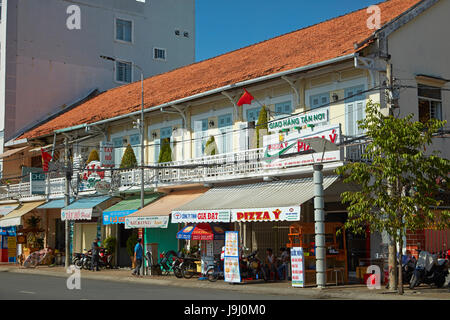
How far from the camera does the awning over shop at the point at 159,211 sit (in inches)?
973

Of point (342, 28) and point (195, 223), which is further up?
point (342, 28)

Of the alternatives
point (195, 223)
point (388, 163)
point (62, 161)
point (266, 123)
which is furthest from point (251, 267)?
point (62, 161)

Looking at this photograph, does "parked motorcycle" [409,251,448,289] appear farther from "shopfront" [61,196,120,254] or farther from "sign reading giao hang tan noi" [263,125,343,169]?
"shopfront" [61,196,120,254]

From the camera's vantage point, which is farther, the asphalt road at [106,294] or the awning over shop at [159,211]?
the awning over shop at [159,211]

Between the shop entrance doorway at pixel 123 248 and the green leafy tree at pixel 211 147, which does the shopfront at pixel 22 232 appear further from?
the green leafy tree at pixel 211 147

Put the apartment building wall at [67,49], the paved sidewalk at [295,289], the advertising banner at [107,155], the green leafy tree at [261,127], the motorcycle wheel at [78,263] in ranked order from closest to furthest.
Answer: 1. the paved sidewalk at [295,289]
2. the green leafy tree at [261,127]
3. the advertising banner at [107,155]
4. the motorcycle wheel at [78,263]
5. the apartment building wall at [67,49]

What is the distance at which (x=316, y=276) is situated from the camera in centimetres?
1975

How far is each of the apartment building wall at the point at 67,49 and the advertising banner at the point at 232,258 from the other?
22271mm

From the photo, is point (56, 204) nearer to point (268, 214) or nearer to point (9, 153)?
point (9, 153)

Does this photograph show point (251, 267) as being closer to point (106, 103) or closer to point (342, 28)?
point (342, 28)

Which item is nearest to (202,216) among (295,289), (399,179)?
(295,289)

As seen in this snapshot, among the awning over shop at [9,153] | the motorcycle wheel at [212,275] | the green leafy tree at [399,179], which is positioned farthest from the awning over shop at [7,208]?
the green leafy tree at [399,179]

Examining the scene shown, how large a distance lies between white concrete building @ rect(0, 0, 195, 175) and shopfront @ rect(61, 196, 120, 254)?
8700mm
